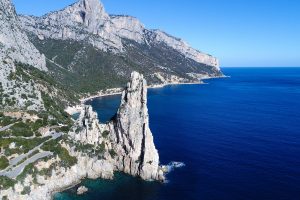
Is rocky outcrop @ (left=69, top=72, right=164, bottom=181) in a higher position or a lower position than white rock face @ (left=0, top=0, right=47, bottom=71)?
lower

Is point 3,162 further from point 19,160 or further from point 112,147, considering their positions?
point 112,147

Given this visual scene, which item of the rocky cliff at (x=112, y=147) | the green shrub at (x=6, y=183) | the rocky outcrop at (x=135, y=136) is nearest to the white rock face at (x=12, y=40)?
the rocky cliff at (x=112, y=147)

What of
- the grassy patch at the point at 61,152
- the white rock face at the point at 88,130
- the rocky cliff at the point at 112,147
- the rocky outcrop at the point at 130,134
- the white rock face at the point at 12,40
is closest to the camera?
the rocky cliff at the point at 112,147

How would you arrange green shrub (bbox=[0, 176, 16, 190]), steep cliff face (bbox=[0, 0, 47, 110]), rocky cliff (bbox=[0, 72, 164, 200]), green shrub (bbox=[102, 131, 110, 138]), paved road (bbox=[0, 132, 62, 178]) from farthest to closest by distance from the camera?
steep cliff face (bbox=[0, 0, 47, 110])
green shrub (bbox=[102, 131, 110, 138])
rocky cliff (bbox=[0, 72, 164, 200])
paved road (bbox=[0, 132, 62, 178])
green shrub (bbox=[0, 176, 16, 190])

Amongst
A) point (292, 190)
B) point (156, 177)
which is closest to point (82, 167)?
point (156, 177)

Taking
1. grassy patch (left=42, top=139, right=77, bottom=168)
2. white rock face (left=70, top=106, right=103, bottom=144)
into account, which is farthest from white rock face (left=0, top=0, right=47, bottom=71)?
grassy patch (left=42, top=139, right=77, bottom=168)

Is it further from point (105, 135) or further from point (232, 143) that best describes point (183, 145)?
point (105, 135)

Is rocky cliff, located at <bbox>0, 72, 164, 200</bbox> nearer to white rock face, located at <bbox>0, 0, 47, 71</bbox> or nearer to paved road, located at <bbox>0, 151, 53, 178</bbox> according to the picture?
paved road, located at <bbox>0, 151, 53, 178</bbox>

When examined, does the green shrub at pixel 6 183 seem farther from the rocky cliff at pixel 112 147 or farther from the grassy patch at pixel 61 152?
the grassy patch at pixel 61 152

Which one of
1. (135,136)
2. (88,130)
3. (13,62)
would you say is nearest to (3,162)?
(88,130)
